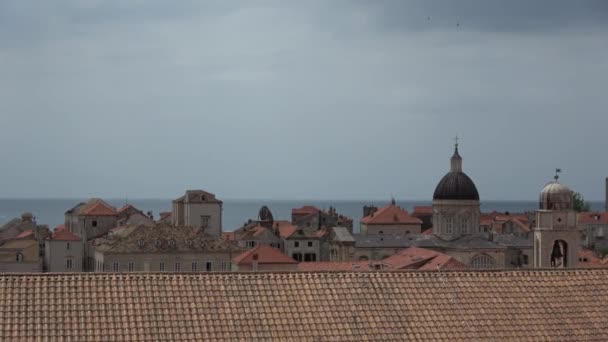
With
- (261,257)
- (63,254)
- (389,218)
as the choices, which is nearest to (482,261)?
(261,257)

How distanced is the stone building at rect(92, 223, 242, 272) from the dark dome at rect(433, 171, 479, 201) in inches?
796

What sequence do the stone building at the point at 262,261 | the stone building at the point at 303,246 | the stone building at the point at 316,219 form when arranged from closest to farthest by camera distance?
the stone building at the point at 262,261 → the stone building at the point at 303,246 → the stone building at the point at 316,219

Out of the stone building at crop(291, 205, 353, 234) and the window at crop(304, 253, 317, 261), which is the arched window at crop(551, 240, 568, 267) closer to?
the window at crop(304, 253, 317, 261)

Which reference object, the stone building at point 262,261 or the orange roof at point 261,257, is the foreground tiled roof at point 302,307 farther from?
the orange roof at point 261,257

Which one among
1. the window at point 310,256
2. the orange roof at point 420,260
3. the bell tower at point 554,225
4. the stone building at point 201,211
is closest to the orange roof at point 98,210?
the stone building at point 201,211

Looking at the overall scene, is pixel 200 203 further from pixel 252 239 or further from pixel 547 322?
pixel 547 322

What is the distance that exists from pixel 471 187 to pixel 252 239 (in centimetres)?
2131

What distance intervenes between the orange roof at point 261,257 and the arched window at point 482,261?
14.3 m

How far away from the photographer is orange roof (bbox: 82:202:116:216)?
83000 millimetres

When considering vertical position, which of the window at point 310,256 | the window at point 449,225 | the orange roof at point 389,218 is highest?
the window at point 449,225

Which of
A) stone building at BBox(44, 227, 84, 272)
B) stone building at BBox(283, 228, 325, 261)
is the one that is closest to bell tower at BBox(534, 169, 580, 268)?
stone building at BBox(44, 227, 84, 272)

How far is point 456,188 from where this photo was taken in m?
81.5

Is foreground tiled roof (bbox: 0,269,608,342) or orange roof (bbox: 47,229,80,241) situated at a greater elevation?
foreground tiled roof (bbox: 0,269,608,342)

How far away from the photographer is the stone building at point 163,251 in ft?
213
